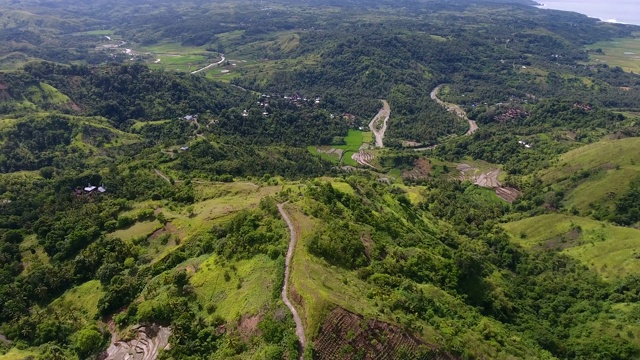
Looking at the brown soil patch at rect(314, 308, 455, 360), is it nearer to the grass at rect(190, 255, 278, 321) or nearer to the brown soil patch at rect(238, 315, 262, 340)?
the brown soil patch at rect(238, 315, 262, 340)

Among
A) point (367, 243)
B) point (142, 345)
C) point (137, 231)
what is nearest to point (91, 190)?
point (137, 231)

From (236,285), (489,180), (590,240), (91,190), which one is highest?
(236,285)

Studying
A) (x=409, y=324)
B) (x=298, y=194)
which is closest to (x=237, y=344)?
(x=409, y=324)

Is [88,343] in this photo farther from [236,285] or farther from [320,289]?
[320,289]

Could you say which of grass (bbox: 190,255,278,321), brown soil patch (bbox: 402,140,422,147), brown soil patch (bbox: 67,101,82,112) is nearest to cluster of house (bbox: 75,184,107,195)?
grass (bbox: 190,255,278,321)

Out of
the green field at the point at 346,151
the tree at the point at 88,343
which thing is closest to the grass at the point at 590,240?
the green field at the point at 346,151

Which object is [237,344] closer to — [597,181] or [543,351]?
[543,351]
